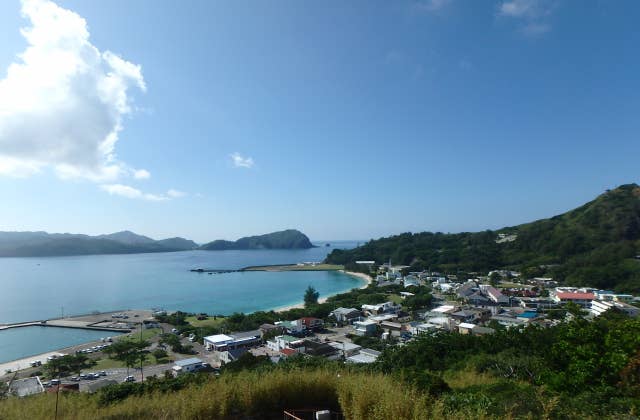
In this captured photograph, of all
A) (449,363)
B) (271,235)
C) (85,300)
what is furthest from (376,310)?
(271,235)

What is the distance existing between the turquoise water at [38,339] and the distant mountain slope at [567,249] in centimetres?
3697

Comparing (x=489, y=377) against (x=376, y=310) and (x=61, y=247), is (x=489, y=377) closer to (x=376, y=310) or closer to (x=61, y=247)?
(x=376, y=310)

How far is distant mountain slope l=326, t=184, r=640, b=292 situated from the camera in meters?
29.5

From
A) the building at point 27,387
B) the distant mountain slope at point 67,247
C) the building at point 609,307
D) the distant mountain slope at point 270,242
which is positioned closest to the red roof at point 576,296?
Result: the building at point 609,307

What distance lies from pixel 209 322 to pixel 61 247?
348ft

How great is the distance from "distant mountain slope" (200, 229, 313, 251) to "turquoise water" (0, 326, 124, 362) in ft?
327

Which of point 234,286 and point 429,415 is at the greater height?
point 429,415

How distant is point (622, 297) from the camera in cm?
2184

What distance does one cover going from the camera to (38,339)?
20.6 metres

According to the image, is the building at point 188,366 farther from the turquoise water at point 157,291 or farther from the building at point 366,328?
the turquoise water at point 157,291

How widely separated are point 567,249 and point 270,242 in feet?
322

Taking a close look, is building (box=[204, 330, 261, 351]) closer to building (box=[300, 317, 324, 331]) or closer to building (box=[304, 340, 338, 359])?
building (box=[300, 317, 324, 331])

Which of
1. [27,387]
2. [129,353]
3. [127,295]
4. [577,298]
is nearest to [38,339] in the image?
[129,353]

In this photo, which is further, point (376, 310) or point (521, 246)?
point (521, 246)
